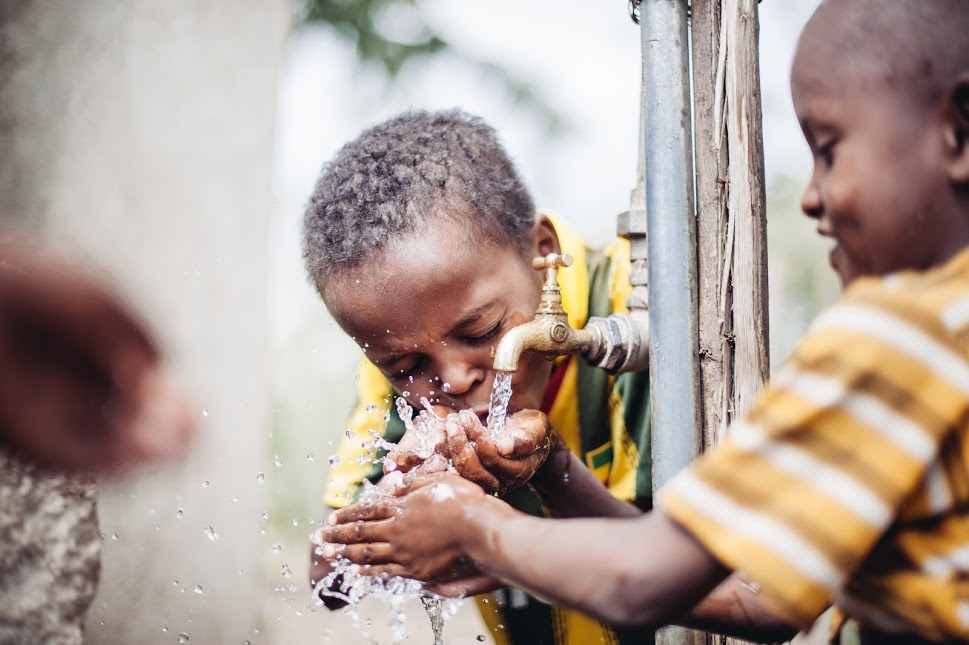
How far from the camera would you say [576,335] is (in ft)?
5.19

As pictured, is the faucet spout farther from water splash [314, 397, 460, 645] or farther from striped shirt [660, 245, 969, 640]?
striped shirt [660, 245, 969, 640]

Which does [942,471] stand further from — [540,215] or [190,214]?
[190,214]

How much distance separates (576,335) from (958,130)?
2.72 ft

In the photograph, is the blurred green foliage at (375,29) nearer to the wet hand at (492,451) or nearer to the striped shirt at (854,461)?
the wet hand at (492,451)

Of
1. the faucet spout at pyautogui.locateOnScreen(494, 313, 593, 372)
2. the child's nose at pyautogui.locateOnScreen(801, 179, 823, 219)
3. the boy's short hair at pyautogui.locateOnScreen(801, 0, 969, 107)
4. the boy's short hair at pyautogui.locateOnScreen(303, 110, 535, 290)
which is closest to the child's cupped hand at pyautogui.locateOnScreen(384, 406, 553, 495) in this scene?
the faucet spout at pyautogui.locateOnScreen(494, 313, 593, 372)

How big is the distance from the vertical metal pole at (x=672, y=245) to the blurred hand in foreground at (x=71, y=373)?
886mm

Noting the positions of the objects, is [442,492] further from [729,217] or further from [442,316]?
[729,217]

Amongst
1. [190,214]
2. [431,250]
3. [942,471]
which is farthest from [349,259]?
[190,214]

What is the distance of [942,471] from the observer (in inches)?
31.2

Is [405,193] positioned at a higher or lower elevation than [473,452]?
higher

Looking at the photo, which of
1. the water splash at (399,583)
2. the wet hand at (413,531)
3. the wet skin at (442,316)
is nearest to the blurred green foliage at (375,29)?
the wet skin at (442,316)

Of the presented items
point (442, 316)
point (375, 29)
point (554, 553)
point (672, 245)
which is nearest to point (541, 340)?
point (442, 316)

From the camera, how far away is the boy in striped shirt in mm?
756

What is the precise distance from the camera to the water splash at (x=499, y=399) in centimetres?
157
